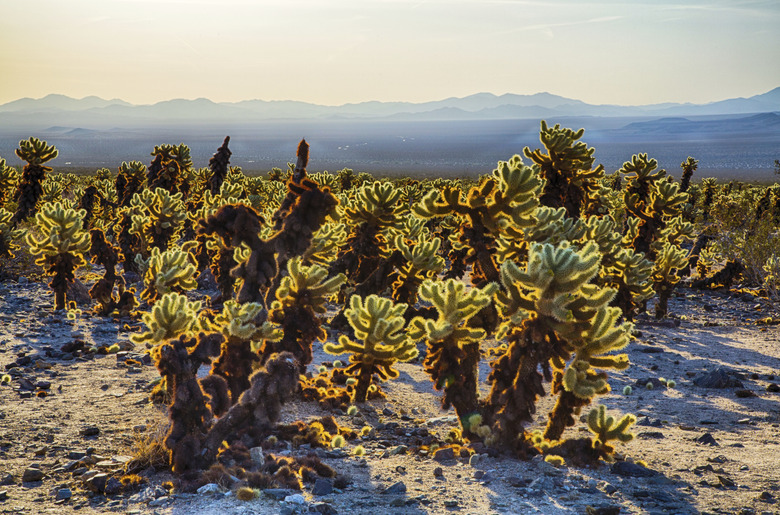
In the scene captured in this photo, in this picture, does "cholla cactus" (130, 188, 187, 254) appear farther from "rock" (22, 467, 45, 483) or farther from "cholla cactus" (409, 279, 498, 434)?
"cholla cactus" (409, 279, 498, 434)

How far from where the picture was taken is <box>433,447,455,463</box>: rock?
6375 millimetres

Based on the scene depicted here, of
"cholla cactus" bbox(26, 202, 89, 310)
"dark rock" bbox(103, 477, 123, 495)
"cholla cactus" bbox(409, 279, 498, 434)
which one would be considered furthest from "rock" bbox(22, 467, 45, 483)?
"cholla cactus" bbox(26, 202, 89, 310)

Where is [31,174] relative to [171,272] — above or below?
above

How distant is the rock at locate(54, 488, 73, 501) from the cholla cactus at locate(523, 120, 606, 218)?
8209 millimetres

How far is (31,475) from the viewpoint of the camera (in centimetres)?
556

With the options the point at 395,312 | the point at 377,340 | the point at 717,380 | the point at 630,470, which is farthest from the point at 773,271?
the point at 377,340

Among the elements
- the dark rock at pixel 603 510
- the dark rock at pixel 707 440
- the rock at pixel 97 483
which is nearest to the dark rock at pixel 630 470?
the dark rock at pixel 603 510

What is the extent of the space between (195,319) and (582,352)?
13.1 ft

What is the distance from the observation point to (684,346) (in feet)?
41.4

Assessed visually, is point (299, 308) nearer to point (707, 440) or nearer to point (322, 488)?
point (322, 488)

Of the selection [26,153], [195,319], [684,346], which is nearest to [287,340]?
[195,319]

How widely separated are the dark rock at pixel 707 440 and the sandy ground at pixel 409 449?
0.02 m

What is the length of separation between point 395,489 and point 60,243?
9332mm

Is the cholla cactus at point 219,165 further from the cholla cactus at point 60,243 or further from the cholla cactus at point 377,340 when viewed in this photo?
the cholla cactus at point 377,340
